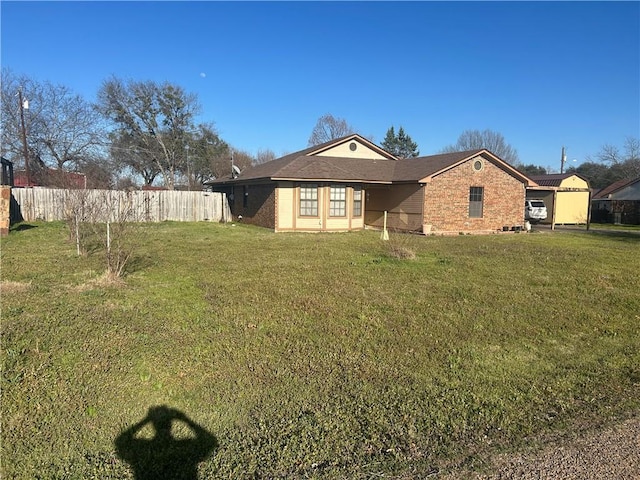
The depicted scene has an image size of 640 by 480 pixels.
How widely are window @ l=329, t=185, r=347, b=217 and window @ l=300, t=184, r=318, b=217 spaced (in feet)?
2.37

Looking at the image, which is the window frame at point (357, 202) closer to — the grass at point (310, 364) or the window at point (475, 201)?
the window at point (475, 201)

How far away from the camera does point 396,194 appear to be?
2180 centimetres

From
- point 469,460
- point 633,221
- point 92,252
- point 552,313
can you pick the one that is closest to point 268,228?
point 92,252

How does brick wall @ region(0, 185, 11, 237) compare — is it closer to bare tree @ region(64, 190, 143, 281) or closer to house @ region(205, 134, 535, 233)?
bare tree @ region(64, 190, 143, 281)

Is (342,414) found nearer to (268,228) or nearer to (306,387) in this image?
(306,387)

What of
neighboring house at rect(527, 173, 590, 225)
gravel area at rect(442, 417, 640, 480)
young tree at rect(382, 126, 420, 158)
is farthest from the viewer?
young tree at rect(382, 126, 420, 158)

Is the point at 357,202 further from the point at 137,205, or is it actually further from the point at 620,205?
the point at 620,205

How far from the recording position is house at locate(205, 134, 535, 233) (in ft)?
65.0

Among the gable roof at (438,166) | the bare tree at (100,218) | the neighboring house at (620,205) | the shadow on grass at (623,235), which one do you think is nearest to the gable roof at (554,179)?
the neighboring house at (620,205)

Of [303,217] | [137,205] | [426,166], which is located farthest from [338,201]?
[137,205]

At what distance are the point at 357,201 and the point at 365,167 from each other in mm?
3044

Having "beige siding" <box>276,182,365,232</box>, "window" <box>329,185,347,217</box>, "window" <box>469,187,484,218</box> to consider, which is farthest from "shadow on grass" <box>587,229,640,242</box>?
"window" <box>329,185,347,217</box>

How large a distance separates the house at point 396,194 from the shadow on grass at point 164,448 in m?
16.1

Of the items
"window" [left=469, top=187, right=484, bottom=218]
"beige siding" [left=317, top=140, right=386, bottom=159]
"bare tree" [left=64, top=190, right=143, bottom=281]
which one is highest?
"beige siding" [left=317, top=140, right=386, bottom=159]
